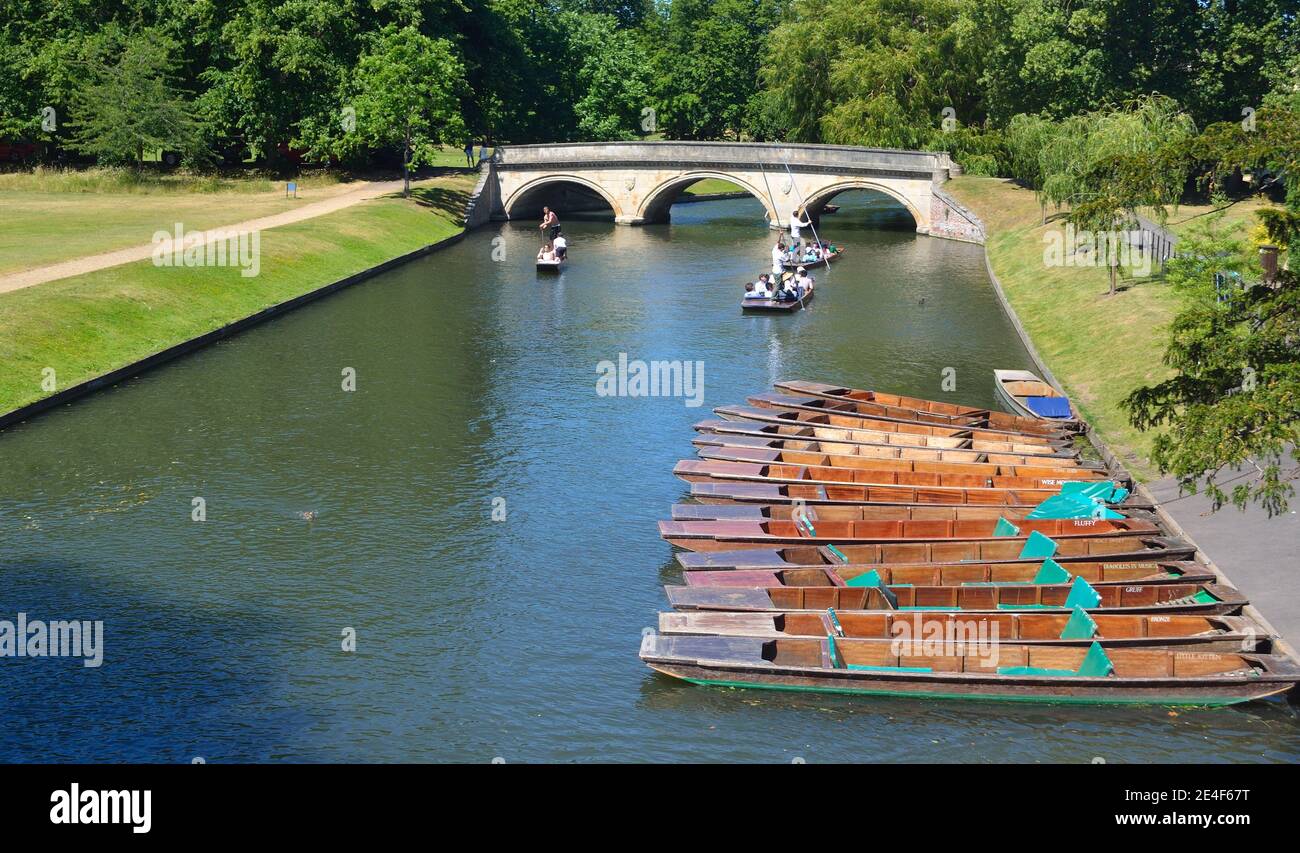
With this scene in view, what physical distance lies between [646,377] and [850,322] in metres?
13.7

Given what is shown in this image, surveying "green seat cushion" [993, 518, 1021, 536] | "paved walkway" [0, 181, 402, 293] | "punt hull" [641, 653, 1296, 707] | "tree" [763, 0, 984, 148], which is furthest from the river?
"tree" [763, 0, 984, 148]

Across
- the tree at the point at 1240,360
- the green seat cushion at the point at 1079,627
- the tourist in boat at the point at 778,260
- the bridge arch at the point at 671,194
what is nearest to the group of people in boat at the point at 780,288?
the tourist in boat at the point at 778,260

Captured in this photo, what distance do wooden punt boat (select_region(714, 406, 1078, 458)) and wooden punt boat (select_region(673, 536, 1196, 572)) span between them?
6.95 meters

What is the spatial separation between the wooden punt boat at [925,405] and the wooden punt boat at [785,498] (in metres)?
6.52

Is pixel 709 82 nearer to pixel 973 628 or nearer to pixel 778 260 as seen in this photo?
pixel 778 260

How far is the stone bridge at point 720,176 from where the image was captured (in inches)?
3415

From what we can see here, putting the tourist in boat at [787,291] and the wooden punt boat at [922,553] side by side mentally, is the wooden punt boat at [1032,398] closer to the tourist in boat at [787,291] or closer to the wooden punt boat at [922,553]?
the wooden punt boat at [922,553]

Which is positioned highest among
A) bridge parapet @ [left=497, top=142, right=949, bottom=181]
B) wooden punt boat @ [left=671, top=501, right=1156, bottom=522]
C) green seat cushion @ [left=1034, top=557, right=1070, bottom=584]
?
bridge parapet @ [left=497, top=142, right=949, bottom=181]

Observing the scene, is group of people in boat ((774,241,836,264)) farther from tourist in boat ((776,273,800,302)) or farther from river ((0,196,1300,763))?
river ((0,196,1300,763))

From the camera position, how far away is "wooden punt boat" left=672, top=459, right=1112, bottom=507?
3269cm
